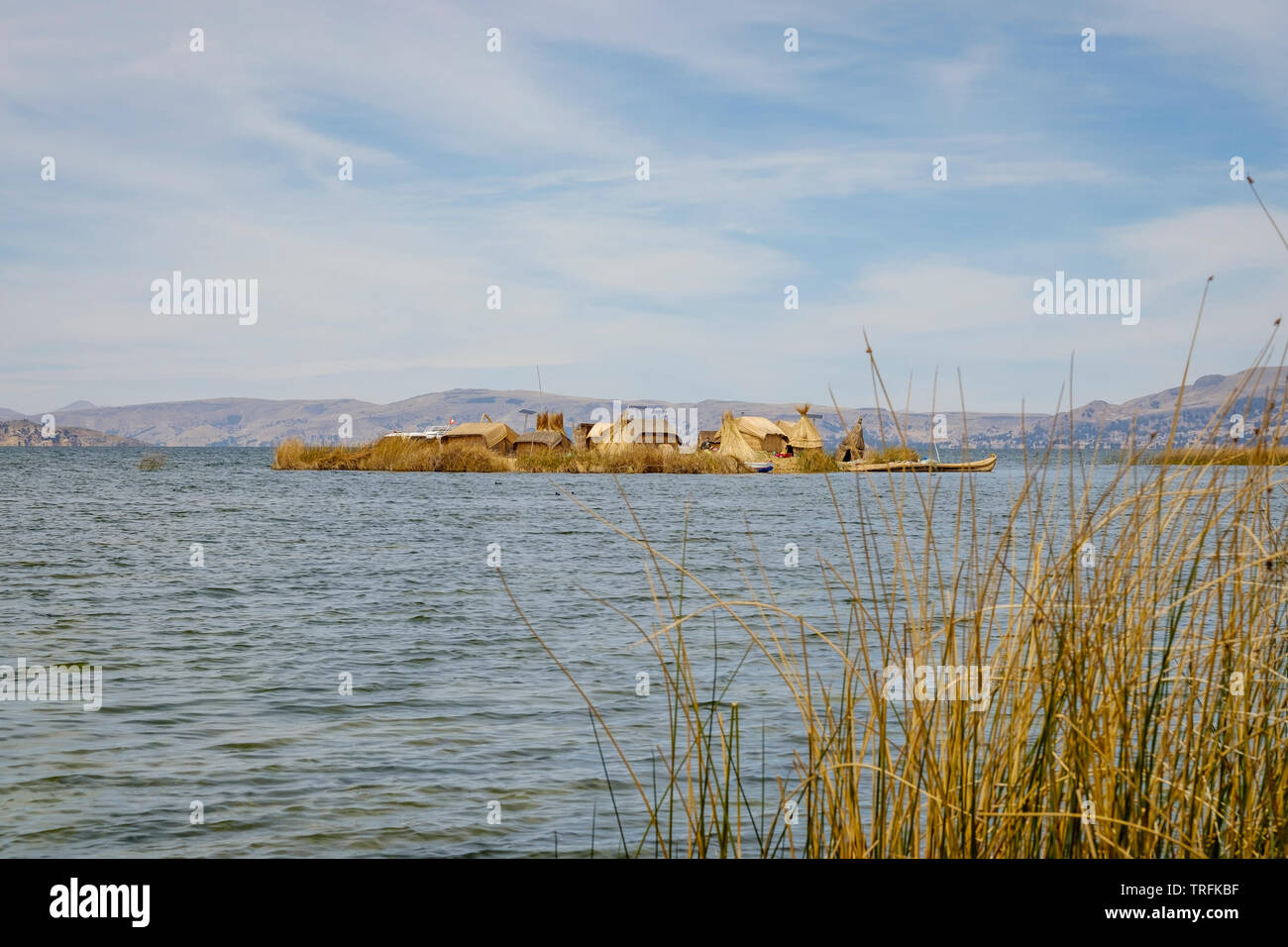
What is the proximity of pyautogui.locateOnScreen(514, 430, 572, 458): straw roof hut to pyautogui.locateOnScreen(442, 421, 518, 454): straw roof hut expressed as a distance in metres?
0.62

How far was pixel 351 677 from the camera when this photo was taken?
818cm

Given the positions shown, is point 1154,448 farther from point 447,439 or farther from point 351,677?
point 447,439

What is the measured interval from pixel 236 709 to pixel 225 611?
4780 mm

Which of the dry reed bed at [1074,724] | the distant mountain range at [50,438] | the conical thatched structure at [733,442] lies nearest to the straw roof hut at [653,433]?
the conical thatched structure at [733,442]

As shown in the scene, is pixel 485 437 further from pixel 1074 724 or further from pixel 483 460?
pixel 1074 724

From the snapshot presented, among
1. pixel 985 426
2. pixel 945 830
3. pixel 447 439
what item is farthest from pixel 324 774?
pixel 985 426

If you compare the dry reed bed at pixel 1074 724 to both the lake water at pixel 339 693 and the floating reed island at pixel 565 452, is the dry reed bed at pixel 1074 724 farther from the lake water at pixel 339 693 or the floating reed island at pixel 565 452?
the floating reed island at pixel 565 452

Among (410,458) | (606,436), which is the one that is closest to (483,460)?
(410,458)

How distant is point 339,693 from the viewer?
25.0 ft

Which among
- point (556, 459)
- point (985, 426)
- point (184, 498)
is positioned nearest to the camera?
point (184, 498)

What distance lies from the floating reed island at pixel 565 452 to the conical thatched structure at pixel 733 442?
0.05 meters

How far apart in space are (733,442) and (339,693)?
166ft

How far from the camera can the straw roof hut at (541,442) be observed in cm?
5444
